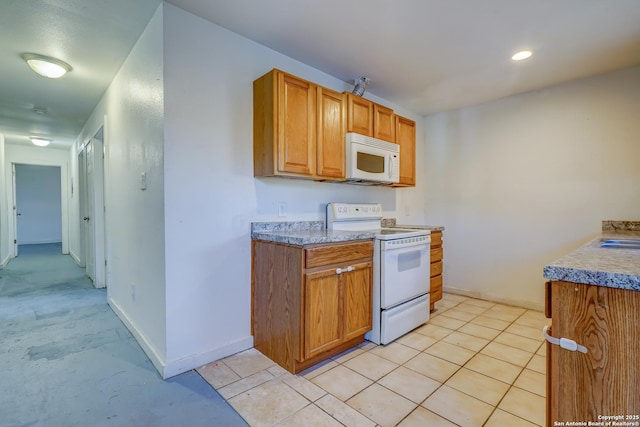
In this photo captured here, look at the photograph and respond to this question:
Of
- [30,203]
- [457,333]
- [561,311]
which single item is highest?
[30,203]

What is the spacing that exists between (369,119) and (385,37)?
779mm

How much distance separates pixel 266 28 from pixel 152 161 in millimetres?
1270

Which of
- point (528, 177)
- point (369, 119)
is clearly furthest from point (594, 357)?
point (528, 177)

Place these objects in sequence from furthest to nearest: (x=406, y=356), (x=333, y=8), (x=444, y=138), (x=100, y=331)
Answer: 1. (x=444, y=138)
2. (x=100, y=331)
3. (x=406, y=356)
4. (x=333, y=8)

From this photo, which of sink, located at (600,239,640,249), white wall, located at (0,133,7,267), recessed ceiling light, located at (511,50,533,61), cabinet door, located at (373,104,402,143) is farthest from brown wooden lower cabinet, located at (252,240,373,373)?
white wall, located at (0,133,7,267)

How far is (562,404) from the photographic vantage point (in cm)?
91

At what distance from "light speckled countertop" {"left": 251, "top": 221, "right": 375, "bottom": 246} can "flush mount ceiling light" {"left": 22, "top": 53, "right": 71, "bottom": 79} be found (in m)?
2.24

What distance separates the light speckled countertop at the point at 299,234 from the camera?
78.7 inches

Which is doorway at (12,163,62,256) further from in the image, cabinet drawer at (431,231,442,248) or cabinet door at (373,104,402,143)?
cabinet drawer at (431,231,442,248)

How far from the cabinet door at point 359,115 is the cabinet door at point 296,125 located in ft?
1.48

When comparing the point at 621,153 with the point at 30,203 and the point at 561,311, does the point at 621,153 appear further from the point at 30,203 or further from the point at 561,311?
the point at 30,203

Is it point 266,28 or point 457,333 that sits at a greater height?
point 266,28

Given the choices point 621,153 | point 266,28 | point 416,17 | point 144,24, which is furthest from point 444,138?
point 144,24

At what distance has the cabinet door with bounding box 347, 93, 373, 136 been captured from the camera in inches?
108
